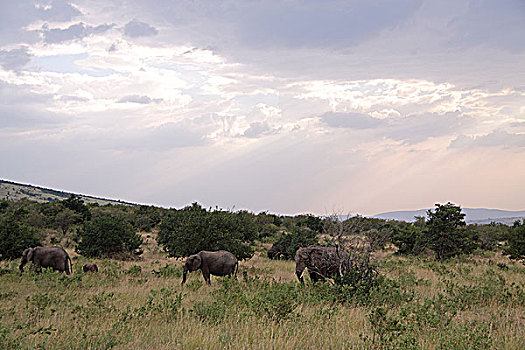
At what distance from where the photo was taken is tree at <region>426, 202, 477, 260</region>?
1020 inches

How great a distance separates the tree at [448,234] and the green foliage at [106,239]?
819 inches

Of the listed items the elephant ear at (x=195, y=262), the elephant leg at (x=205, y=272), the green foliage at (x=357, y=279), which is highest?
the green foliage at (x=357, y=279)

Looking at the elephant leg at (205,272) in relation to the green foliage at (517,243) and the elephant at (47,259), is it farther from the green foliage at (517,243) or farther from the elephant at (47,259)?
the green foliage at (517,243)

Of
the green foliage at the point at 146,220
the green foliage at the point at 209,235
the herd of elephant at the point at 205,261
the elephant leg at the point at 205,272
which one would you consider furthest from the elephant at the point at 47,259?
the green foliage at the point at 146,220

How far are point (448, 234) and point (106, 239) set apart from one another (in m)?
23.4

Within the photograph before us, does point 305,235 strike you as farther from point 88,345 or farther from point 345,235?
point 88,345

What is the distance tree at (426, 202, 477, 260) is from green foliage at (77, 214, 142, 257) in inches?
819

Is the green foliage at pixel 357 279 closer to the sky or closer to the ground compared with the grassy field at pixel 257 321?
closer to the sky

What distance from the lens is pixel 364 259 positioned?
451 inches

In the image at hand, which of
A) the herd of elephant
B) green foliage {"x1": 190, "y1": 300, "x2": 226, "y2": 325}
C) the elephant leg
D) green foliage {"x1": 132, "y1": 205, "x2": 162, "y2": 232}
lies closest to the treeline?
the herd of elephant

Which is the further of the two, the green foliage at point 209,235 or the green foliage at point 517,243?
the green foliage at point 517,243

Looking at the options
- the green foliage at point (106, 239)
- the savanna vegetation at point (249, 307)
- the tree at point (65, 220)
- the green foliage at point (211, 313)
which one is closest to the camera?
the savanna vegetation at point (249, 307)

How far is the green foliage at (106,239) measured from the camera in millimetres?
24172

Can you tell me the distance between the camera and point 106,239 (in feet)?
79.7
